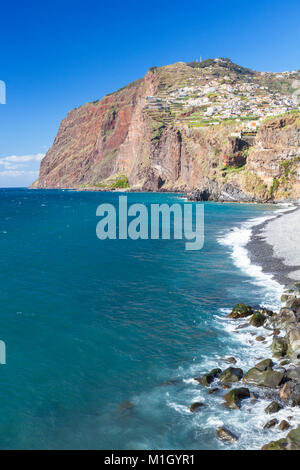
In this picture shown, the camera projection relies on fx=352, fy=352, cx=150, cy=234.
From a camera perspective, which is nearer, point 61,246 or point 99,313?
point 99,313

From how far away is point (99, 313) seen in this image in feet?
74.1

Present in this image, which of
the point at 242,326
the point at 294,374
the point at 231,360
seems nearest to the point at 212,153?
the point at 242,326

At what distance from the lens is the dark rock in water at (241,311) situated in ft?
70.1

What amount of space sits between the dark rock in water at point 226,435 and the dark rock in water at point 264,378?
3.25 meters

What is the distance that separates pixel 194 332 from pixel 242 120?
137377 millimetres

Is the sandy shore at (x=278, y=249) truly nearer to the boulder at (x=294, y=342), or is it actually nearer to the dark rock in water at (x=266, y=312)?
the dark rock in water at (x=266, y=312)

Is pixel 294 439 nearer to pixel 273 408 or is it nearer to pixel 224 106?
pixel 273 408

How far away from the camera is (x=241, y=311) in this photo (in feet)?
70.4

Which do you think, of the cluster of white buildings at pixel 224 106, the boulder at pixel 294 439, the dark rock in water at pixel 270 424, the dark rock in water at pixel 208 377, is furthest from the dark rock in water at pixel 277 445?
the cluster of white buildings at pixel 224 106

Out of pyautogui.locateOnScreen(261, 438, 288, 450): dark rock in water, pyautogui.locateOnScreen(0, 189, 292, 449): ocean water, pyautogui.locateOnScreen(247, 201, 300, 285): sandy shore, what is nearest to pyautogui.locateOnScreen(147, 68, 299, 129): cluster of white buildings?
pyautogui.locateOnScreen(247, 201, 300, 285): sandy shore

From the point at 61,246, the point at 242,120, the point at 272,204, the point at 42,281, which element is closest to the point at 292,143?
the point at 272,204
